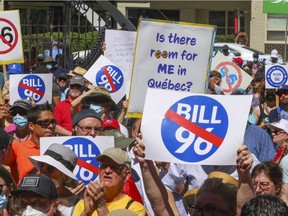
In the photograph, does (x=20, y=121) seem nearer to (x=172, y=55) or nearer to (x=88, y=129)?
(x=88, y=129)

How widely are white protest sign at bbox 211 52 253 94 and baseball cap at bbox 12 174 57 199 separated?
976cm

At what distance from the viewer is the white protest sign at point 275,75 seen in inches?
659

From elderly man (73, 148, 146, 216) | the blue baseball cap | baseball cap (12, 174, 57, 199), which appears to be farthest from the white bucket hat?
the blue baseball cap

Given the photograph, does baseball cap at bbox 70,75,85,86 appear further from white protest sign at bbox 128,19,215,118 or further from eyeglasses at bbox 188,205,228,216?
eyeglasses at bbox 188,205,228,216

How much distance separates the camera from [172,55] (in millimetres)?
8156

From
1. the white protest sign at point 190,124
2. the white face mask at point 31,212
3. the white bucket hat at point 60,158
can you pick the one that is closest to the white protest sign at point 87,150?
the white bucket hat at point 60,158

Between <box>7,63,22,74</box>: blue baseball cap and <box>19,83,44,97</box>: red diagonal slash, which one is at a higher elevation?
<box>19,83,44,97</box>: red diagonal slash

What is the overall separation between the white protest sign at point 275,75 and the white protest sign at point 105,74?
15.6 feet

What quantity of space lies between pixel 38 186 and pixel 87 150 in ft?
6.87

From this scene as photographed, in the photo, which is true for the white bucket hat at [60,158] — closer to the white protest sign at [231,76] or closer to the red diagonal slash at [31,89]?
the red diagonal slash at [31,89]

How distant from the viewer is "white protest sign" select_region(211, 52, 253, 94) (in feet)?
50.5

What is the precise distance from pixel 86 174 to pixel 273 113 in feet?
20.3

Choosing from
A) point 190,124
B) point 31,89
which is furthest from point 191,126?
point 31,89

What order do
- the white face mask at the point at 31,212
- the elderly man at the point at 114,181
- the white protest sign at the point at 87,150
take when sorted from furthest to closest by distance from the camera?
the white protest sign at the point at 87,150 < the elderly man at the point at 114,181 < the white face mask at the point at 31,212
